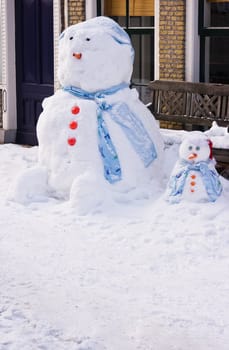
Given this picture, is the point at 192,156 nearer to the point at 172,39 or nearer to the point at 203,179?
the point at 203,179

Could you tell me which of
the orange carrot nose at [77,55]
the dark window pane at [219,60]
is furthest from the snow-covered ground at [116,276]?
the dark window pane at [219,60]

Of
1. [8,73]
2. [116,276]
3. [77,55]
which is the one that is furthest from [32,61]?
[116,276]

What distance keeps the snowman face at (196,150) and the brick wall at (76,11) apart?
5.11 m

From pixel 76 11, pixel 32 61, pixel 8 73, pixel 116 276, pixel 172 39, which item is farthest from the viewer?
pixel 8 73

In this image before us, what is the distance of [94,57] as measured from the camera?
9.17 meters

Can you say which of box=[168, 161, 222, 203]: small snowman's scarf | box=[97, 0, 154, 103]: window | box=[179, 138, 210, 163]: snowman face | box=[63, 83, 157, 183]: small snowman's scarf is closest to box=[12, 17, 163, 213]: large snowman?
box=[63, 83, 157, 183]: small snowman's scarf

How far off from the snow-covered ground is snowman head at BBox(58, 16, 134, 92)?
1.42 metres

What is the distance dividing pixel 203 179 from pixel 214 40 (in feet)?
11.9

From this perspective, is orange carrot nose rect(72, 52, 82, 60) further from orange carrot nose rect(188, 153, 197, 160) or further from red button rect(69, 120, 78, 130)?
orange carrot nose rect(188, 153, 197, 160)

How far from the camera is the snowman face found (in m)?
8.40

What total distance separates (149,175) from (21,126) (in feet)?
19.0

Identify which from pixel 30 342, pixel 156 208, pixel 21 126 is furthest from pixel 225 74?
pixel 30 342

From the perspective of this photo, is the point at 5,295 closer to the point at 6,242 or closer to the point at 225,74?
the point at 6,242

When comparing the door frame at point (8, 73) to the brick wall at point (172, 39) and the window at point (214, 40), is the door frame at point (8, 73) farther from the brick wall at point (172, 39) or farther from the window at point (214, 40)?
the window at point (214, 40)
